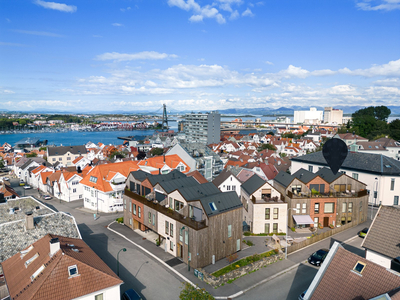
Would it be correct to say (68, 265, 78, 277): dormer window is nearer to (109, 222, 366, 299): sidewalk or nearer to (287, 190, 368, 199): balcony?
(109, 222, 366, 299): sidewalk

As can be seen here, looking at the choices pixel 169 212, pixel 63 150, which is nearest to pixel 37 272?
pixel 169 212

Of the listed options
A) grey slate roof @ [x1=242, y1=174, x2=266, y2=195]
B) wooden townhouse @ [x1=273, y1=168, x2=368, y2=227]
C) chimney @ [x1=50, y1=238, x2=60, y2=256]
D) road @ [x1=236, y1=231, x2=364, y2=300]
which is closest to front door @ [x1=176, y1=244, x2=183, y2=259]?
road @ [x1=236, y1=231, x2=364, y2=300]

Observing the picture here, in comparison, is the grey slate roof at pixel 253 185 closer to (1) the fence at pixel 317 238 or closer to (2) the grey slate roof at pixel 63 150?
(1) the fence at pixel 317 238

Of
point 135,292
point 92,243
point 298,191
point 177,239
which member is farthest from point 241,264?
point 92,243

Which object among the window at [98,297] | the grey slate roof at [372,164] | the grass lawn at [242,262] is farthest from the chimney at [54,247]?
the grey slate roof at [372,164]

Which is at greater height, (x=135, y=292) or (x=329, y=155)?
(x=329, y=155)

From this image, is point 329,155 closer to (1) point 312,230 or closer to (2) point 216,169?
(1) point 312,230
